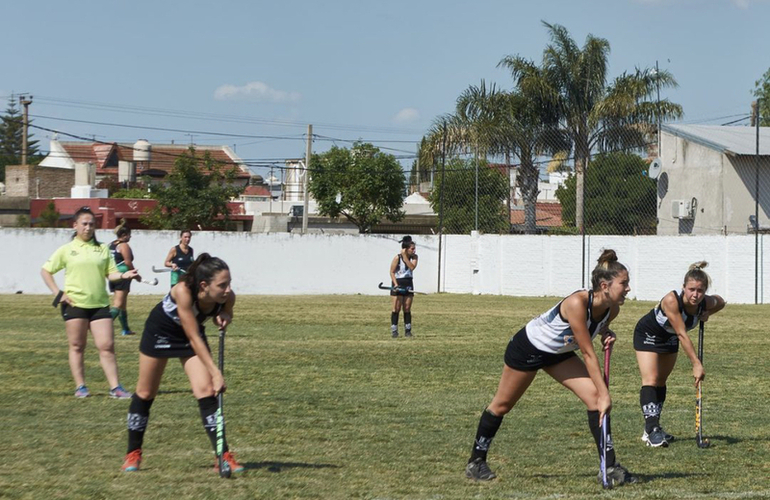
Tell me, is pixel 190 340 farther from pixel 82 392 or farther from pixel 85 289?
pixel 82 392

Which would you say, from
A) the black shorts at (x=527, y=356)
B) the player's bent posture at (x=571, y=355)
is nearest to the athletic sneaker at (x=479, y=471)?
the player's bent posture at (x=571, y=355)

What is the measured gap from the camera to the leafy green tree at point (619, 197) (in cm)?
3569

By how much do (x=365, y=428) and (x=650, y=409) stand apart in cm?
260

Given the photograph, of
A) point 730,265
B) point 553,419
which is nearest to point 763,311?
point 730,265

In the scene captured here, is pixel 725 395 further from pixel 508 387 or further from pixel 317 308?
pixel 317 308

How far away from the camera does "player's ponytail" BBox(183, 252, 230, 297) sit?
23.7 feet

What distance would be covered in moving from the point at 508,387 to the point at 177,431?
11.5 ft

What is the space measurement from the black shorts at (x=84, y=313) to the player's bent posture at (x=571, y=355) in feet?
17.7

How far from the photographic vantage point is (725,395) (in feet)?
41.3

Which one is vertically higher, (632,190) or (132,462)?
(632,190)

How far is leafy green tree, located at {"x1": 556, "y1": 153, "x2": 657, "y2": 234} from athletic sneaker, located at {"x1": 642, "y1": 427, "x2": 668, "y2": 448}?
87.3 ft

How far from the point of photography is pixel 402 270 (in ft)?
67.8

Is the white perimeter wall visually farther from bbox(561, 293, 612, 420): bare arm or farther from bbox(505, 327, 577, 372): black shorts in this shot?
bbox(561, 293, 612, 420): bare arm

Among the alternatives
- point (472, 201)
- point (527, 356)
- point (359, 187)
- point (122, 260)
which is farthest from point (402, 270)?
point (359, 187)
